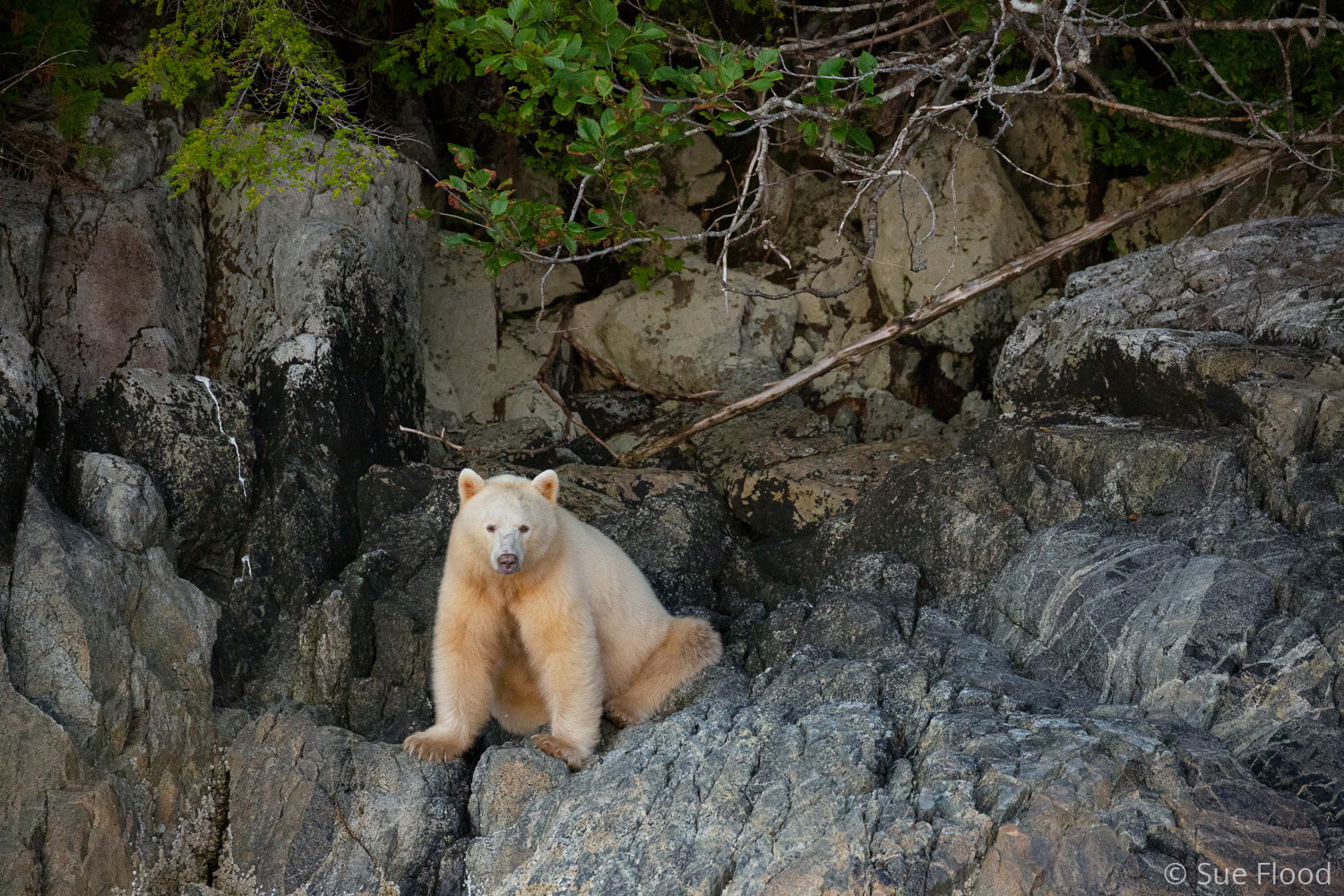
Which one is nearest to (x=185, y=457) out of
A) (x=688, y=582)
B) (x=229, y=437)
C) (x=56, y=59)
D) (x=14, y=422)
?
(x=229, y=437)

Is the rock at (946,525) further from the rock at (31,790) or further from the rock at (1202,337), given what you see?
the rock at (31,790)

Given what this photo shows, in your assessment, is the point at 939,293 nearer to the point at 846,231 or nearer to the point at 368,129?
the point at 846,231

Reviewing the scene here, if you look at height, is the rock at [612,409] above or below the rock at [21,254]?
below

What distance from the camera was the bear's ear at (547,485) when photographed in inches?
219

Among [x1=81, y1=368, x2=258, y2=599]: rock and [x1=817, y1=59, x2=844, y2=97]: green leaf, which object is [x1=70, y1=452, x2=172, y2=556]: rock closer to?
[x1=81, y1=368, x2=258, y2=599]: rock

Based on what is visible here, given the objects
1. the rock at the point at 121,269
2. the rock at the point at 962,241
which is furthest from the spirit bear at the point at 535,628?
the rock at the point at 962,241

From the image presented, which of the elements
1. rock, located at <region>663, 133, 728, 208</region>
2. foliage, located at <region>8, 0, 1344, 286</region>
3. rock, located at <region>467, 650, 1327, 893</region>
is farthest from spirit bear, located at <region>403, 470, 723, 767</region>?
rock, located at <region>663, 133, 728, 208</region>

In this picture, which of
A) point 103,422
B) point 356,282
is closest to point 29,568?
point 103,422

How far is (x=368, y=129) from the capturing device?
801cm

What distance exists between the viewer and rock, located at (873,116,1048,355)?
32.8 feet

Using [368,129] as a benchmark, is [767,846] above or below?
below

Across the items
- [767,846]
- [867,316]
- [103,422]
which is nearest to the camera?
[767,846]

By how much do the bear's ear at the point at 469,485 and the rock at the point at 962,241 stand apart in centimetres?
553

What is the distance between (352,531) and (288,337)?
1.50 meters
